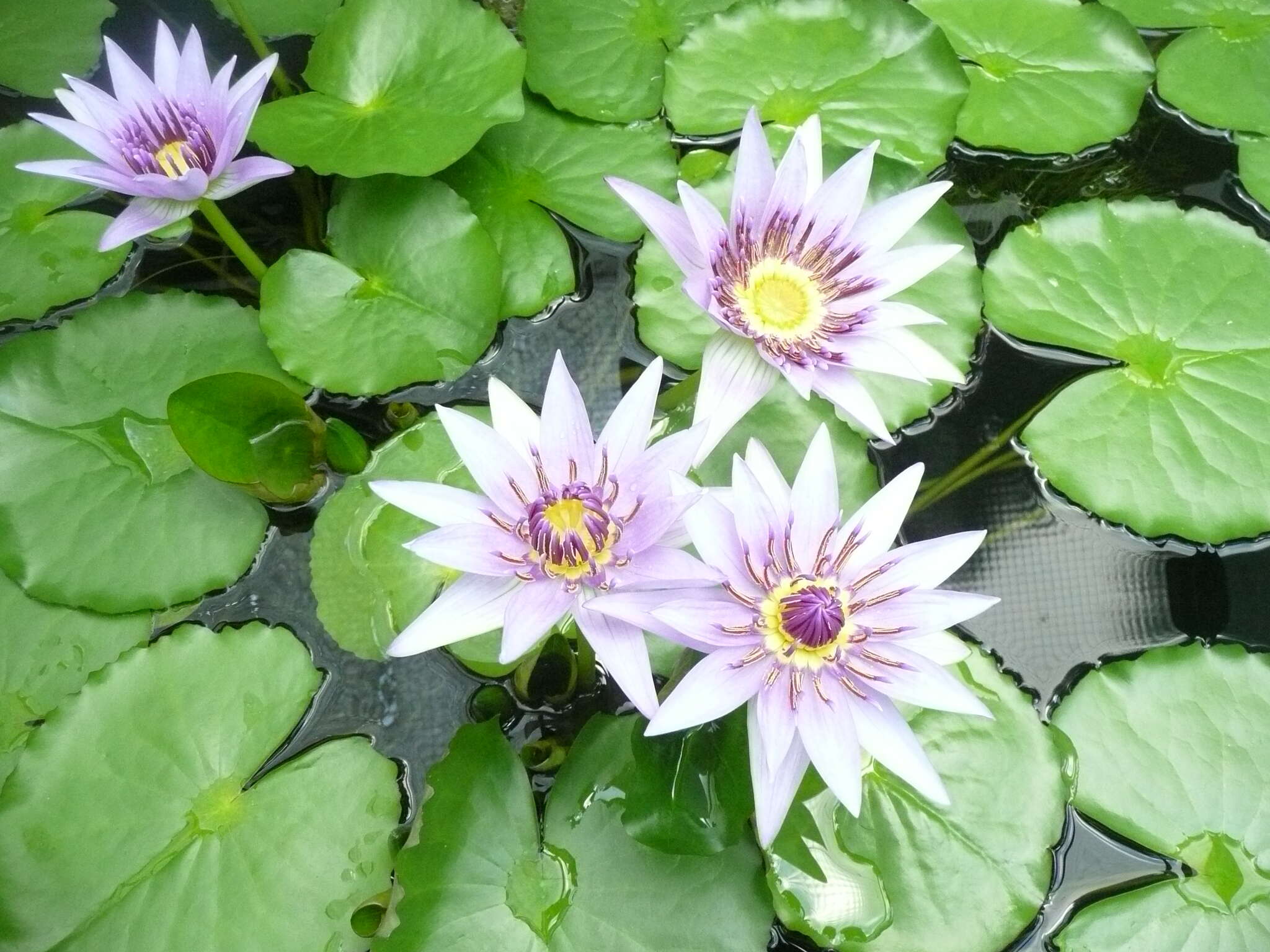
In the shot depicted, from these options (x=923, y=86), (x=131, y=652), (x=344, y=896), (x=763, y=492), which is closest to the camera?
(x=763, y=492)

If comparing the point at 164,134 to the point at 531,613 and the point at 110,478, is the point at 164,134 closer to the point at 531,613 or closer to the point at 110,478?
the point at 110,478

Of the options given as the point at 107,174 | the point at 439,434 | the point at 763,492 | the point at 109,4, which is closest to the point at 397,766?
the point at 439,434

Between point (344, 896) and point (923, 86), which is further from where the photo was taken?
point (923, 86)

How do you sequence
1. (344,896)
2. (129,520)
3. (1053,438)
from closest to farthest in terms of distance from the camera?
(344,896), (129,520), (1053,438)

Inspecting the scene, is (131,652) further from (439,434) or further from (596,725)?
(596,725)

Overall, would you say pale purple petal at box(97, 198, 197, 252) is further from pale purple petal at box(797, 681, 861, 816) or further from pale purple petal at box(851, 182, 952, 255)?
pale purple petal at box(797, 681, 861, 816)

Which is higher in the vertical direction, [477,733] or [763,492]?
[763,492]

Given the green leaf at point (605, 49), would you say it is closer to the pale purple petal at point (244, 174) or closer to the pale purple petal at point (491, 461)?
the pale purple petal at point (244, 174)

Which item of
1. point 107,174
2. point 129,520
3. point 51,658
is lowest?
point 51,658
